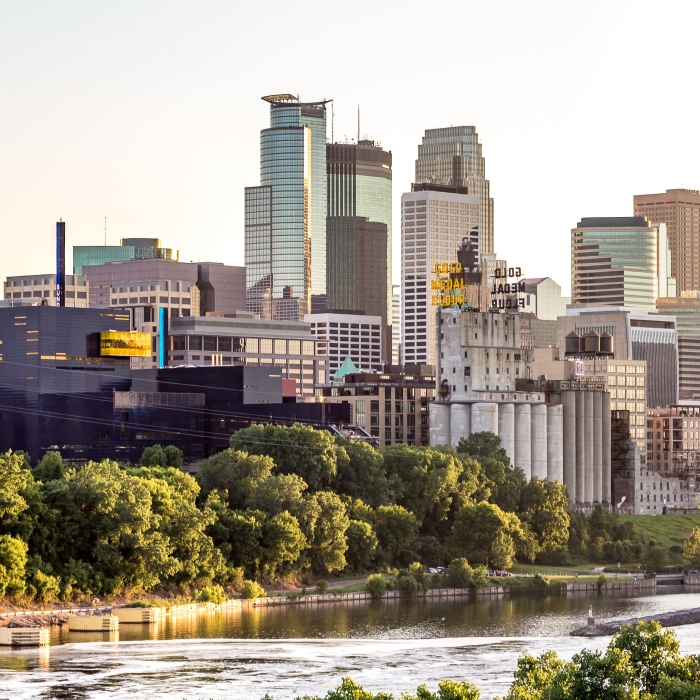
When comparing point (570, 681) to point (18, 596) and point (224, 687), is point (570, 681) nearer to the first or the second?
point (224, 687)

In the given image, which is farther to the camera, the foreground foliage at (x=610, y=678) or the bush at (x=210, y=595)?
the bush at (x=210, y=595)

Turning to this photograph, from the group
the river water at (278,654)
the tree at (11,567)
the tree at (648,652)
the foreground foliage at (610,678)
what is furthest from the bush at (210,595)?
the tree at (648,652)

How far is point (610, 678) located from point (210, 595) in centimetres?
9921

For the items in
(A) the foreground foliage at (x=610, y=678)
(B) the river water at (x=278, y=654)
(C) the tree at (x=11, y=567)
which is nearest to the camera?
(A) the foreground foliage at (x=610, y=678)

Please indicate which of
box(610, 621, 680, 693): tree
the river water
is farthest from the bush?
box(610, 621, 680, 693): tree

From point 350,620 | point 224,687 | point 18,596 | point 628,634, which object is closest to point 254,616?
point 350,620

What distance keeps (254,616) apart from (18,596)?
91.3 feet

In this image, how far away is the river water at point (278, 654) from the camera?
456ft

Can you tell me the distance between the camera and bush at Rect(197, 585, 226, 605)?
197750mm

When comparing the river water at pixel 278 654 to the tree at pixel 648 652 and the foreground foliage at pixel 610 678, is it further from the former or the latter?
the tree at pixel 648 652

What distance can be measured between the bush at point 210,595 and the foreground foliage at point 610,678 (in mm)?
90220

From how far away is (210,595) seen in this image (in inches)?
7795

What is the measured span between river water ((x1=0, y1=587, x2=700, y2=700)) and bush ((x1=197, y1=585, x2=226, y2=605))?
3.39 m

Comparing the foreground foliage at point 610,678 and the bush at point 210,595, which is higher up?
the foreground foliage at point 610,678
